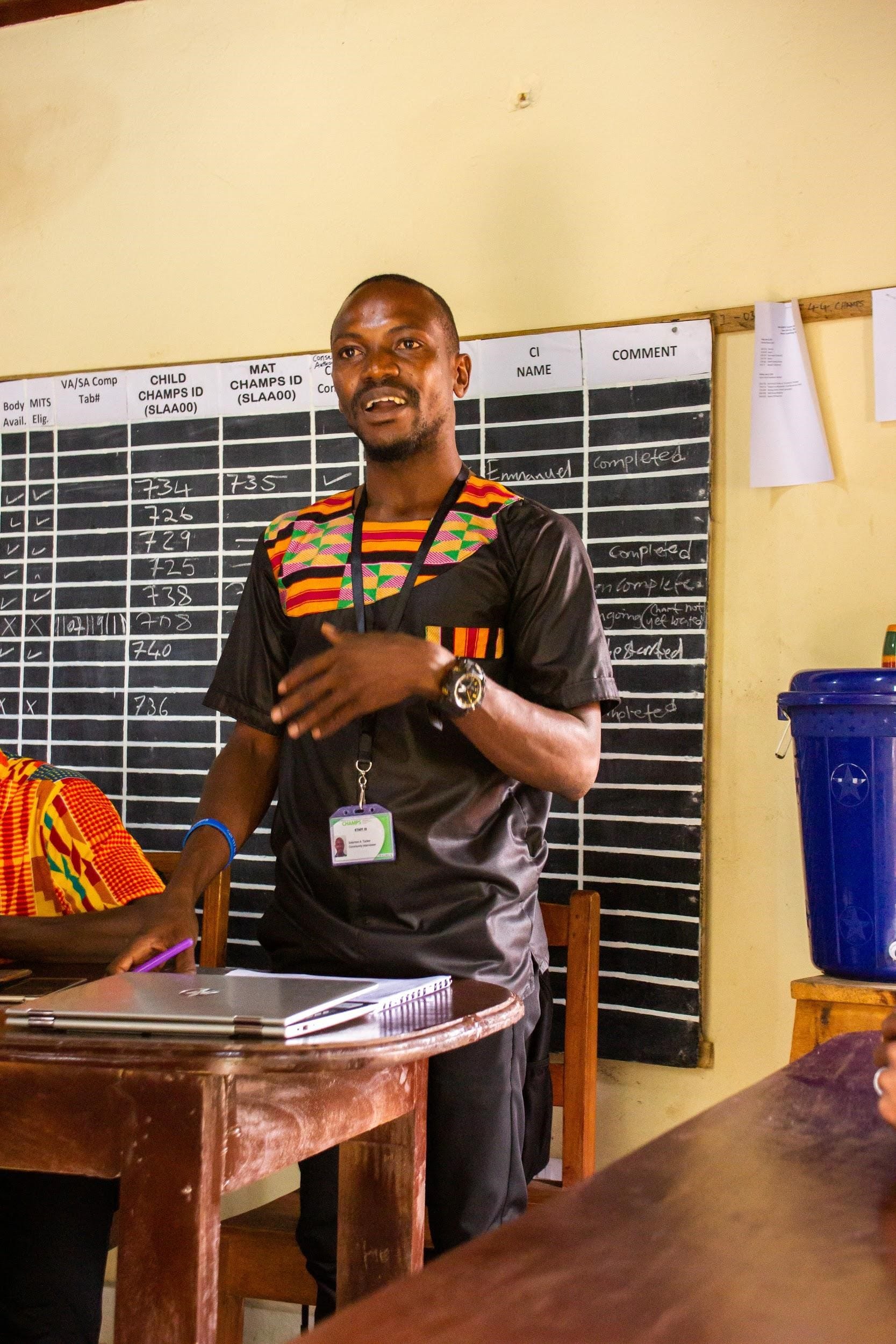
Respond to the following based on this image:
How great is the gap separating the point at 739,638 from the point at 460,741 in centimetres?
86

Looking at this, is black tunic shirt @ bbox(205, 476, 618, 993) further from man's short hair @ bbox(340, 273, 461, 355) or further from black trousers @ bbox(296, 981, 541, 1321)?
man's short hair @ bbox(340, 273, 461, 355)

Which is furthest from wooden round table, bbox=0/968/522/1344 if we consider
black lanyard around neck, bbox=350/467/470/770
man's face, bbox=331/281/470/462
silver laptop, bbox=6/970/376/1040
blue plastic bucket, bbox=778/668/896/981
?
man's face, bbox=331/281/470/462

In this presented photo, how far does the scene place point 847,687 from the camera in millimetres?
2189

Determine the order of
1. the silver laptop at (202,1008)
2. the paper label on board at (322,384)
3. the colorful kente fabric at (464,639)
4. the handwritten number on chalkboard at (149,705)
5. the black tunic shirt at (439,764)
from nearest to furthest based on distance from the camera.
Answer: the silver laptop at (202,1008) < the black tunic shirt at (439,764) < the colorful kente fabric at (464,639) < the paper label on board at (322,384) < the handwritten number on chalkboard at (149,705)

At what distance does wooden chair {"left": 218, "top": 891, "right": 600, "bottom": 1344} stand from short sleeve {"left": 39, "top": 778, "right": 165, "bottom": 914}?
0.62 metres

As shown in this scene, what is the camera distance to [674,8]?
275cm

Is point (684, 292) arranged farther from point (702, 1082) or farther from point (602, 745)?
point (702, 1082)

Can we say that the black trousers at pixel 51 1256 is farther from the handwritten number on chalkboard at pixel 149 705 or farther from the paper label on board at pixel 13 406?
the paper label on board at pixel 13 406

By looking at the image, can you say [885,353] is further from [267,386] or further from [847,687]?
[267,386]

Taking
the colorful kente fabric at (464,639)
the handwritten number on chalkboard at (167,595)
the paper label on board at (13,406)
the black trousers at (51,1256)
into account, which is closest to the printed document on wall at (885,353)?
the colorful kente fabric at (464,639)

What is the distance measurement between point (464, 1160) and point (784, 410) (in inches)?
62.5

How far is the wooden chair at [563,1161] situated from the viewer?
2.24 meters

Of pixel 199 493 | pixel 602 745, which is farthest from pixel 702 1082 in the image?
pixel 199 493

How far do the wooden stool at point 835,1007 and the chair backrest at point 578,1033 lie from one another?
0.43m
